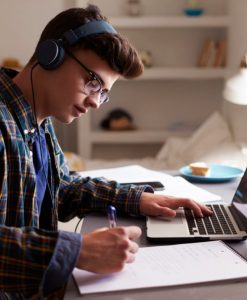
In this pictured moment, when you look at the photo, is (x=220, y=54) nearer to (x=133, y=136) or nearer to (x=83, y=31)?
(x=133, y=136)

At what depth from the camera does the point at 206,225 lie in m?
1.28

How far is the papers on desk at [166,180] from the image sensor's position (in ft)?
5.15

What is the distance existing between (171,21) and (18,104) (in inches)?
107

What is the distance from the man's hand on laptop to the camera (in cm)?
135

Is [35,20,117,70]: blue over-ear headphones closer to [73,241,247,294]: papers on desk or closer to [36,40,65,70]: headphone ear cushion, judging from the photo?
[36,40,65,70]: headphone ear cushion

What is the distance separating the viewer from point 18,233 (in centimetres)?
97

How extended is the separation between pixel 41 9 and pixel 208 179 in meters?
2.61

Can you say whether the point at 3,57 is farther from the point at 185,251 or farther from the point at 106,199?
the point at 185,251

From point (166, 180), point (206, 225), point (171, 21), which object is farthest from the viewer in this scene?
point (171, 21)

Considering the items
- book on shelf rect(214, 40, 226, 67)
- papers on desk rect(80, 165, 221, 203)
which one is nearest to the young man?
papers on desk rect(80, 165, 221, 203)

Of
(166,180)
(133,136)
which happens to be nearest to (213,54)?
(133,136)

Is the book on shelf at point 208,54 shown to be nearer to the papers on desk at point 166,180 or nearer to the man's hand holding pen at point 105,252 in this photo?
the papers on desk at point 166,180

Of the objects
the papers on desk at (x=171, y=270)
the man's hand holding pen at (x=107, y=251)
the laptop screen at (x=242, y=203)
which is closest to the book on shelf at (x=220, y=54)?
the laptop screen at (x=242, y=203)

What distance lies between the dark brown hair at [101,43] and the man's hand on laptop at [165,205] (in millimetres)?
343
